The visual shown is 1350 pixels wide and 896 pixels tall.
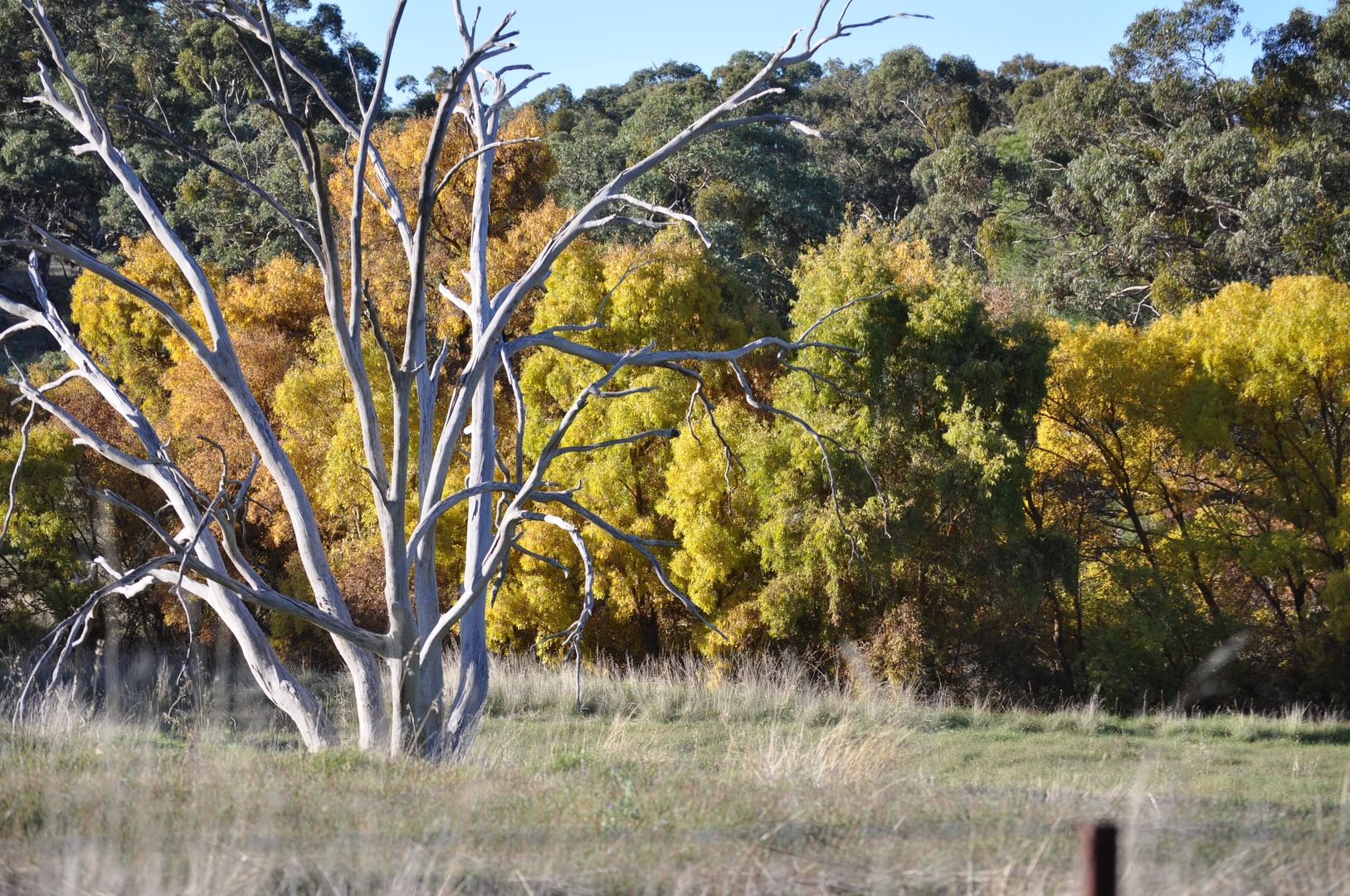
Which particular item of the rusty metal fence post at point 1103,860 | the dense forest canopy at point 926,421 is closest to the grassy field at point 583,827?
the rusty metal fence post at point 1103,860

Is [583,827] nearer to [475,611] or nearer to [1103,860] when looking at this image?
[1103,860]

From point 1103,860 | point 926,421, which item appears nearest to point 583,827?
point 1103,860

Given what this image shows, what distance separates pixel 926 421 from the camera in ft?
64.4

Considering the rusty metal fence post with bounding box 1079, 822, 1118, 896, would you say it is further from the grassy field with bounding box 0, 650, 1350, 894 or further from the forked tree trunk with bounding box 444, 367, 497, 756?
the forked tree trunk with bounding box 444, 367, 497, 756

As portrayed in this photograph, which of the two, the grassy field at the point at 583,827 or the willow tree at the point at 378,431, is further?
the willow tree at the point at 378,431

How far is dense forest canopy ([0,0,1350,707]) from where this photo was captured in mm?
18641

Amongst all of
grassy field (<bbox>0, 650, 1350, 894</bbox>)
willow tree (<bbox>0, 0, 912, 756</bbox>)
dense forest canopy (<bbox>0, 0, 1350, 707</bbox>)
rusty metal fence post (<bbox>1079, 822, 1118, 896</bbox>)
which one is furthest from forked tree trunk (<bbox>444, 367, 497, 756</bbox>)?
dense forest canopy (<bbox>0, 0, 1350, 707</bbox>)

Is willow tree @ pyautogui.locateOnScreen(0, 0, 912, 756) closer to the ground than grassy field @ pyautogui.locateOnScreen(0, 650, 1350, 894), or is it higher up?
higher up

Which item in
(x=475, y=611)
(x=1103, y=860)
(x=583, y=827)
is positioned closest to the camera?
(x=1103, y=860)

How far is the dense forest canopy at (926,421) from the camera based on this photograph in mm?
18641

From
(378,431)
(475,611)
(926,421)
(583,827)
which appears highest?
(926,421)

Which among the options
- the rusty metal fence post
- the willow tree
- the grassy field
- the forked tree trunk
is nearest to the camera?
the rusty metal fence post

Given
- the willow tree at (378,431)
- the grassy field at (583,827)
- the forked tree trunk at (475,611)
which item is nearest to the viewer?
the grassy field at (583,827)

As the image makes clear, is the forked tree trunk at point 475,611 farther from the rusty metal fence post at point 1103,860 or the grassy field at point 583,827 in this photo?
the rusty metal fence post at point 1103,860
